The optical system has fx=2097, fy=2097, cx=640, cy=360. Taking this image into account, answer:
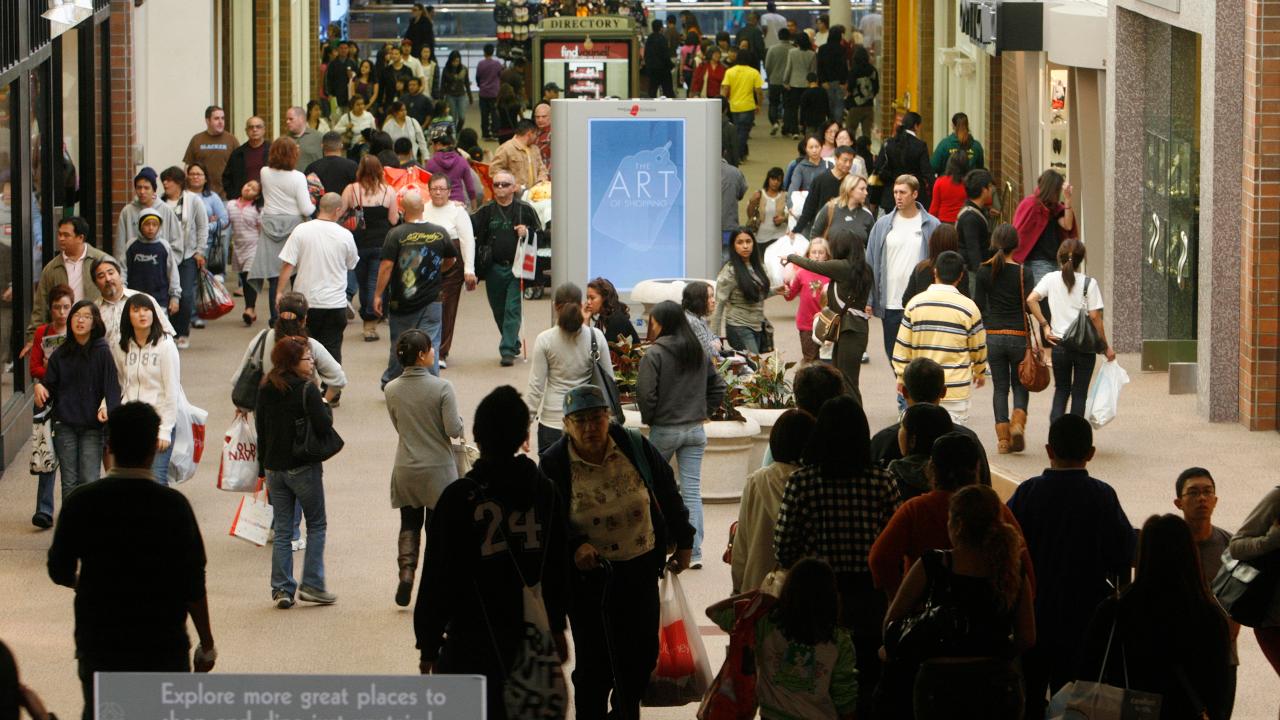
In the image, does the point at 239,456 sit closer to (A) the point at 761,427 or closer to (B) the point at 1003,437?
(A) the point at 761,427

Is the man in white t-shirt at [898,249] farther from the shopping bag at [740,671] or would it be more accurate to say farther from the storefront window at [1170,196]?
the shopping bag at [740,671]

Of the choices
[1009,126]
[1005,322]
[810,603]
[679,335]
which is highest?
[1009,126]

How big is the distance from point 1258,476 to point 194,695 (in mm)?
9745

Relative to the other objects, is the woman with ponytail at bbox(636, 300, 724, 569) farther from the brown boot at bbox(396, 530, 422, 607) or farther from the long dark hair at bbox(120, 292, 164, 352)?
the long dark hair at bbox(120, 292, 164, 352)

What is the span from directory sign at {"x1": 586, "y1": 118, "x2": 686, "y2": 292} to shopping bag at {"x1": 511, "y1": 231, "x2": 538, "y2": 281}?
1.44 m

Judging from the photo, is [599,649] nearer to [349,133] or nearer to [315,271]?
[315,271]

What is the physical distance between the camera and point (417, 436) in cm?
968

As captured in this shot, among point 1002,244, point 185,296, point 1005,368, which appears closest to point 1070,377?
point 1005,368

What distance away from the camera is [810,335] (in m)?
14.3

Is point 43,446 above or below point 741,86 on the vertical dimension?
below

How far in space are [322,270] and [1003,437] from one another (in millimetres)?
4906

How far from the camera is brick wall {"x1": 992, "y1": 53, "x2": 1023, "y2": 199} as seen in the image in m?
23.4

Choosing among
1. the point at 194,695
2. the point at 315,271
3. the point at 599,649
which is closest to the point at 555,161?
the point at 315,271

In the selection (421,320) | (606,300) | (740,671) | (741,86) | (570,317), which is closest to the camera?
(740,671)
